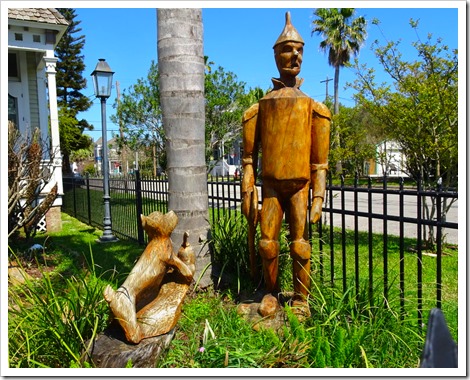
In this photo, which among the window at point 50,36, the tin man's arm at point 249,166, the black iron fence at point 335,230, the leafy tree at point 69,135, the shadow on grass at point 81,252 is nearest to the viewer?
the tin man's arm at point 249,166

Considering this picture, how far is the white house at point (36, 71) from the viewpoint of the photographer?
920 centimetres

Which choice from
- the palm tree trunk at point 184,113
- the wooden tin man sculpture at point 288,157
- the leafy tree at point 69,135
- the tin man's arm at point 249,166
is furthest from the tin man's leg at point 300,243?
the leafy tree at point 69,135

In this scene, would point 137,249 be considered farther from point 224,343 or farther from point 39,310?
point 224,343

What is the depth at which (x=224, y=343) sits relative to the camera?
2.78 meters

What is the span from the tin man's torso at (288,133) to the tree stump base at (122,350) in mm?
1482

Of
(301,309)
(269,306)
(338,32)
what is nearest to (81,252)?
(269,306)

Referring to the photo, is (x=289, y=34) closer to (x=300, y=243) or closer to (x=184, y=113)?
(x=184, y=113)

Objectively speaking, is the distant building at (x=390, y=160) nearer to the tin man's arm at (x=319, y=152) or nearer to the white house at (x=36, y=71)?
the tin man's arm at (x=319, y=152)

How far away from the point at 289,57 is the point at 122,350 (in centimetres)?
241

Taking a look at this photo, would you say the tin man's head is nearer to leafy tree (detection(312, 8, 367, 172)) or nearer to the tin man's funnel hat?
the tin man's funnel hat

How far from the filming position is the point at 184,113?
377 cm

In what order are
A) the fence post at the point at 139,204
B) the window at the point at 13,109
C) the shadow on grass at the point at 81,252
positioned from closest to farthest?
1. the shadow on grass at the point at 81,252
2. the fence post at the point at 139,204
3. the window at the point at 13,109

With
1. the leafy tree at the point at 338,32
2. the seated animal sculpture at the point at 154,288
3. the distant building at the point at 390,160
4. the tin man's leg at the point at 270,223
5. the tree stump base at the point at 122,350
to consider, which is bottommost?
the tree stump base at the point at 122,350

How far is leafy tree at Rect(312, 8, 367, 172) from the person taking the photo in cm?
1956
